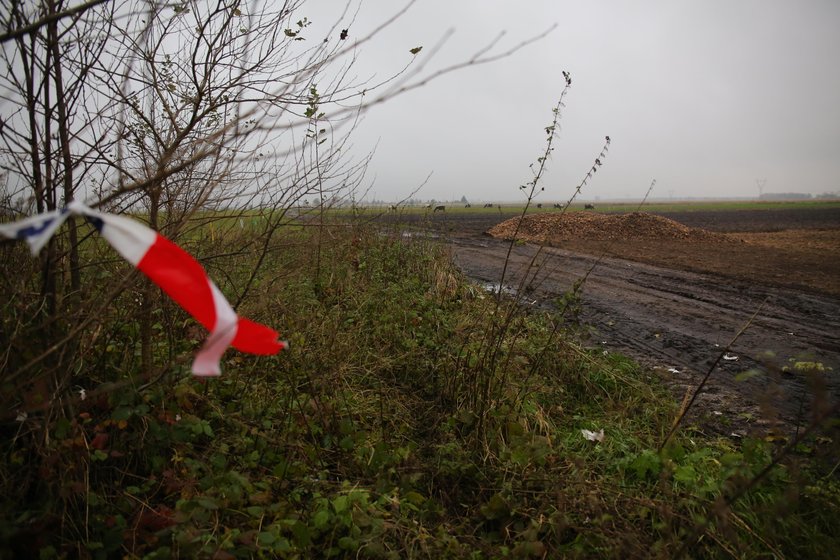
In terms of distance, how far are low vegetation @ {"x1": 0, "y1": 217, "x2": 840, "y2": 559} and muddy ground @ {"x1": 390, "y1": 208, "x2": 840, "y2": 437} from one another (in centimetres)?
50

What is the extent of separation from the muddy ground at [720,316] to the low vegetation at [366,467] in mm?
501

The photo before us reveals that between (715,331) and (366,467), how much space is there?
523cm

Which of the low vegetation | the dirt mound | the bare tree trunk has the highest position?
the bare tree trunk

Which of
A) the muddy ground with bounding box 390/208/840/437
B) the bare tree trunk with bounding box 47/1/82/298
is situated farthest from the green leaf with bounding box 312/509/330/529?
the muddy ground with bounding box 390/208/840/437

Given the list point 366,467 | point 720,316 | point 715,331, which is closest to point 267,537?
point 366,467

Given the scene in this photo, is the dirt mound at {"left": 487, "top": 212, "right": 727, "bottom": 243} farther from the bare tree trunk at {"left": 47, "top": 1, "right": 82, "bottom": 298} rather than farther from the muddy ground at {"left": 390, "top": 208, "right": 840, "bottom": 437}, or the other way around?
the bare tree trunk at {"left": 47, "top": 1, "right": 82, "bottom": 298}

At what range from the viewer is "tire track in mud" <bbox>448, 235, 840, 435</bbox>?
3676mm

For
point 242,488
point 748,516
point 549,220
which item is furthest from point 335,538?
point 549,220

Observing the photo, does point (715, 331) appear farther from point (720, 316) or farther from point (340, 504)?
point (340, 504)

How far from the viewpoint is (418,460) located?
8.45ft

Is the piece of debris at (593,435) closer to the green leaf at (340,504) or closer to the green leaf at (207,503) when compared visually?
the green leaf at (340,504)

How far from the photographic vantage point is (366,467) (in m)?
2.47

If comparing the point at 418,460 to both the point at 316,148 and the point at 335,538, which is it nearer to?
the point at 335,538

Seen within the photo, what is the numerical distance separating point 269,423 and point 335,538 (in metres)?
0.79
